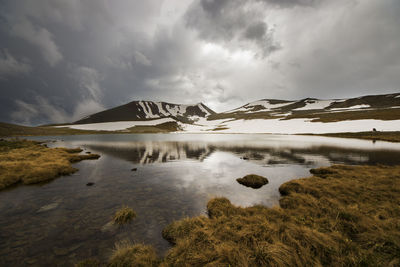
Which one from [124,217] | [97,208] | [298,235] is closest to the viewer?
[298,235]

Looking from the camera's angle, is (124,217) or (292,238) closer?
(292,238)

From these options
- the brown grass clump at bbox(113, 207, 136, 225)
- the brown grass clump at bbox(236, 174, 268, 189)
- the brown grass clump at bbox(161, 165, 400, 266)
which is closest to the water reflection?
the brown grass clump at bbox(236, 174, 268, 189)

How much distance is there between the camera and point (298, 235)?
255 inches

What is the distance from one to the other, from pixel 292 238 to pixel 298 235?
530 mm

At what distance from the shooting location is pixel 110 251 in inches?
303

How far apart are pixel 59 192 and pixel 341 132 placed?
127274 millimetres

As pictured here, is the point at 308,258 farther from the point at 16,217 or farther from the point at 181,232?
the point at 16,217

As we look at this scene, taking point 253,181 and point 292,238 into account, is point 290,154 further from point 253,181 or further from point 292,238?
point 292,238

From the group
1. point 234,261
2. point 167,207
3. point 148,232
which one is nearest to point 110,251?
point 148,232

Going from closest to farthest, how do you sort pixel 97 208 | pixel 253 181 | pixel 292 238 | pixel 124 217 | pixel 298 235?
pixel 292 238, pixel 298 235, pixel 124 217, pixel 97 208, pixel 253 181

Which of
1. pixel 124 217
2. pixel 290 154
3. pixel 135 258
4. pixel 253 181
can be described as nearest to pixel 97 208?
pixel 124 217

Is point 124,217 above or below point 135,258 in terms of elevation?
below

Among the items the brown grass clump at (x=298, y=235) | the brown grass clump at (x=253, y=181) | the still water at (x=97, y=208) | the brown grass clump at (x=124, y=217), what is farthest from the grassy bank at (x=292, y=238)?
the brown grass clump at (x=253, y=181)

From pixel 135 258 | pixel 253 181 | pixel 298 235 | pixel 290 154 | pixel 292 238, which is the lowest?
pixel 290 154
